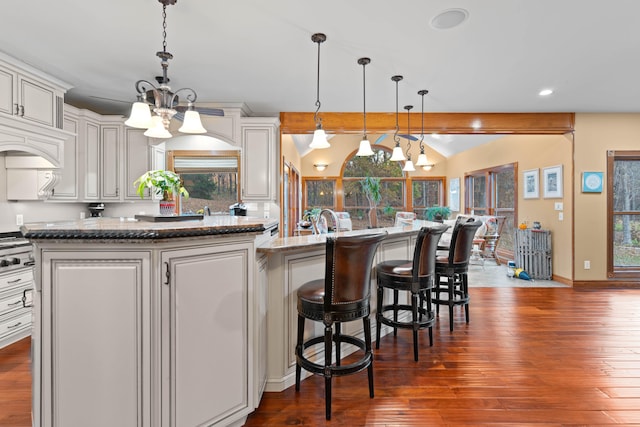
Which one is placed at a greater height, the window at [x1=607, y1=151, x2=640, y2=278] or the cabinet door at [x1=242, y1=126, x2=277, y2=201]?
the cabinet door at [x1=242, y1=126, x2=277, y2=201]

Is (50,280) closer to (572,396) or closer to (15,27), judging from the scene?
(15,27)

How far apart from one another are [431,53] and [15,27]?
339 cm

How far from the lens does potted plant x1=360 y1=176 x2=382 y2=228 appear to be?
918cm

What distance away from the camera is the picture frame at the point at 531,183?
577 centimetres

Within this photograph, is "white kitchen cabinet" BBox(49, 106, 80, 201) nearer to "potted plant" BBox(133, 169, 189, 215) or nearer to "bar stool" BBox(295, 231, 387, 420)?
"potted plant" BBox(133, 169, 189, 215)

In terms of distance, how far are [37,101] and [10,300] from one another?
73.7 inches

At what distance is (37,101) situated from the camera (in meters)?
3.32

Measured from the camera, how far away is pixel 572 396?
2.16 meters

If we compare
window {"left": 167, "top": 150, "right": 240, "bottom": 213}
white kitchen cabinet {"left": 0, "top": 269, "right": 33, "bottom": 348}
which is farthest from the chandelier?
window {"left": 167, "top": 150, "right": 240, "bottom": 213}

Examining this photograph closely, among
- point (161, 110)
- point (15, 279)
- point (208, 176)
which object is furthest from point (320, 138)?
point (15, 279)

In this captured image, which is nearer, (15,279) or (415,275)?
(415,275)

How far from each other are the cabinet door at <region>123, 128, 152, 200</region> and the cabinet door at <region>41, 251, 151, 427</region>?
333 centimetres

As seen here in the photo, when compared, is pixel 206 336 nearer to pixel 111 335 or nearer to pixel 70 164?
pixel 111 335

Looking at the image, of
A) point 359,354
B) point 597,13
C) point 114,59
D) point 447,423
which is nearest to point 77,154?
point 114,59
